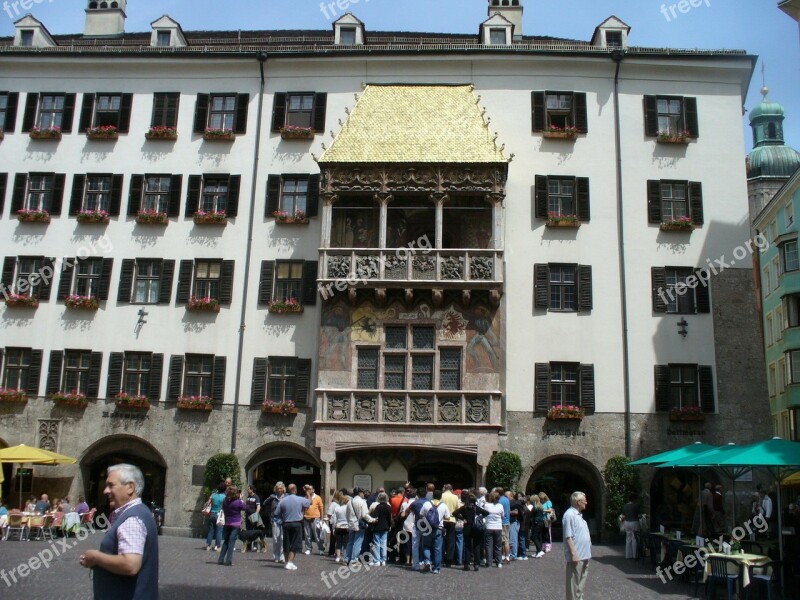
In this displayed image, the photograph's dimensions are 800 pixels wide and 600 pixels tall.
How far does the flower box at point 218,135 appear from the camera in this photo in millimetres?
33281

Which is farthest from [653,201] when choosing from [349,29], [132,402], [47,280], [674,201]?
[47,280]

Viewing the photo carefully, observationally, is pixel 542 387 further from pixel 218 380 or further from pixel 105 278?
pixel 105 278

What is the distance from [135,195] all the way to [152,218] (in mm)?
1405

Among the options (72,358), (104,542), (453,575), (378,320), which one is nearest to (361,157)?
(378,320)

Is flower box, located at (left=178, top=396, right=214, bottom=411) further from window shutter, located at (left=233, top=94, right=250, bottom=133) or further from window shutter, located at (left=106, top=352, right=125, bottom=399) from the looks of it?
window shutter, located at (left=233, top=94, right=250, bottom=133)

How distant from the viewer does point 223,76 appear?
34219 millimetres

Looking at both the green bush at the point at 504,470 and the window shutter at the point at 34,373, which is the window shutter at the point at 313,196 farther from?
the window shutter at the point at 34,373

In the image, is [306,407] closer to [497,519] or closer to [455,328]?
[455,328]

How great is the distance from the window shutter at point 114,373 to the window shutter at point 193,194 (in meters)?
6.00

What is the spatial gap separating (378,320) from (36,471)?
13939 mm

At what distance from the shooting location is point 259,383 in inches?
1224

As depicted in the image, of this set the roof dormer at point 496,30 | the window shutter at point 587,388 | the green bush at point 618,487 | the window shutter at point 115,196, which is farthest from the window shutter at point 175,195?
the green bush at point 618,487

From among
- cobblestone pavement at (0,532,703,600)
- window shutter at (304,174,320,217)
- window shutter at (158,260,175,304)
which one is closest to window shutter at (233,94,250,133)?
window shutter at (304,174,320,217)

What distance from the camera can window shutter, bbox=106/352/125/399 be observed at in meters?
31.4
